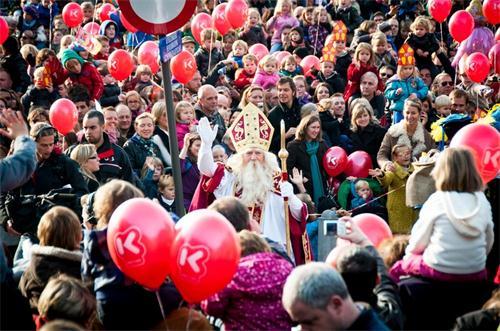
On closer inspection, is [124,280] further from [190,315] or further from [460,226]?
[460,226]

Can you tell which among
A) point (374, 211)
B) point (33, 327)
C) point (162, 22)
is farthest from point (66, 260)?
point (374, 211)

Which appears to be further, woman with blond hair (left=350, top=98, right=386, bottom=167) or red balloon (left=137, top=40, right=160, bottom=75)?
red balloon (left=137, top=40, right=160, bottom=75)

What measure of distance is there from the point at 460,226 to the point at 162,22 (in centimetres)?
284

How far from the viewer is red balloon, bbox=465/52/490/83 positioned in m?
15.5

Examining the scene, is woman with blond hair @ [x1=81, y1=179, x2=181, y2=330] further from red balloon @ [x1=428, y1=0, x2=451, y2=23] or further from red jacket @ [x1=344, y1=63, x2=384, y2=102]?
red balloon @ [x1=428, y1=0, x2=451, y2=23]

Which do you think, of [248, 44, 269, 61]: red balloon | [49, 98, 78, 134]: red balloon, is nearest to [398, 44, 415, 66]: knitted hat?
[248, 44, 269, 61]: red balloon

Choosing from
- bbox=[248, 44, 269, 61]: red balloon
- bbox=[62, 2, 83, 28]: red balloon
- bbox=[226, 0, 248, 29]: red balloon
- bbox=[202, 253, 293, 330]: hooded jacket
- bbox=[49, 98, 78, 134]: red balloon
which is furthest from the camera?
bbox=[62, 2, 83, 28]: red balloon

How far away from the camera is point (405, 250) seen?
7.36 meters

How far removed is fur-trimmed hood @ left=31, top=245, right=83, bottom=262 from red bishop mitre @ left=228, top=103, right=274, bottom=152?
3186 millimetres

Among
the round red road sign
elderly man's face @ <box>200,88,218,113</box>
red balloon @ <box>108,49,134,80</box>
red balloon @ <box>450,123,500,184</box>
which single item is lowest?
red balloon @ <box>108,49,134,80</box>

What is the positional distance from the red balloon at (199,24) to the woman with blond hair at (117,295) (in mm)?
11716

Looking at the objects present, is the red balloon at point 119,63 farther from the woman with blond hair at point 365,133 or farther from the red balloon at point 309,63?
the woman with blond hair at point 365,133

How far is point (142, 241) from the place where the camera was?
644cm

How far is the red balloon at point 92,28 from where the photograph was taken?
62.3 feet
